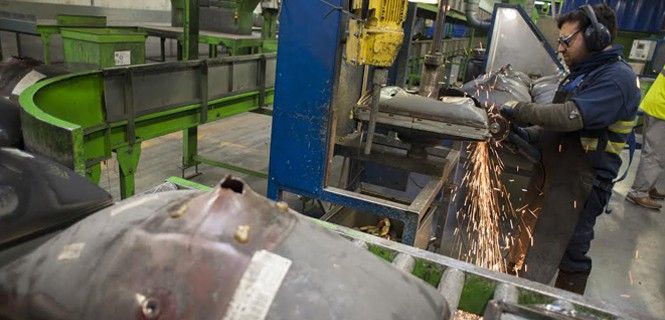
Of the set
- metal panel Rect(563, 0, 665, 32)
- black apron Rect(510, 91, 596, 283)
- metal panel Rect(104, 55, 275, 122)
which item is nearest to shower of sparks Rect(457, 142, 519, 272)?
black apron Rect(510, 91, 596, 283)

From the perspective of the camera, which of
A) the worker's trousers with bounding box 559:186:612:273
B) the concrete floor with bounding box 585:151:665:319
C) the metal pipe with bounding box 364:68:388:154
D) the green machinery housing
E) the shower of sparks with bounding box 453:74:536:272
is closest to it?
the green machinery housing

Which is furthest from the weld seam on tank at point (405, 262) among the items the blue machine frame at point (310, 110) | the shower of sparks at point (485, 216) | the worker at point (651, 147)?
the worker at point (651, 147)

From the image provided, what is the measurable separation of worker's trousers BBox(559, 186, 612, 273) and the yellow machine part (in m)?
1.55

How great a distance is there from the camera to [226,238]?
0.75 meters

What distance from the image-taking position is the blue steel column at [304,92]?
2.30m

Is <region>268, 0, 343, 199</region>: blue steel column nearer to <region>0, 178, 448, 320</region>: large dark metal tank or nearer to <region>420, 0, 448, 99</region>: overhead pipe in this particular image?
<region>420, 0, 448, 99</region>: overhead pipe

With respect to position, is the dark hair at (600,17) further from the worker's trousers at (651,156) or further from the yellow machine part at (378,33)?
the worker's trousers at (651,156)

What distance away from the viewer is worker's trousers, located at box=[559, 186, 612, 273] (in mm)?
2658

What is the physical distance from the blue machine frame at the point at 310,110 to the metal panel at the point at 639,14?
23.7 ft

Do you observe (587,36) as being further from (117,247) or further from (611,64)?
(117,247)

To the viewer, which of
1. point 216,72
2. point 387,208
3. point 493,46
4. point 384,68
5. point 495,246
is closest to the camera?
point 384,68

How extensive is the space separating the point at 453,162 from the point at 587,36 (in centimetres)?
106

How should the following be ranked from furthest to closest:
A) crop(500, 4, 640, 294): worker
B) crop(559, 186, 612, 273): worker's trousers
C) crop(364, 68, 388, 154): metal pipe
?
crop(559, 186, 612, 273): worker's trousers
crop(500, 4, 640, 294): worker
crop(364, 68, 388, 154): metal pipe

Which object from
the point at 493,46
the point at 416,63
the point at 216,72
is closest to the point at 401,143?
the point at 216,72
